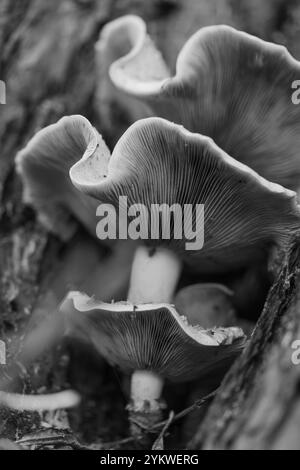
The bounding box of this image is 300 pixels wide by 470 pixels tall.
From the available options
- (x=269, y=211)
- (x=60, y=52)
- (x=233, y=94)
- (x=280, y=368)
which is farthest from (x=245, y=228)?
(x=60, y=52)

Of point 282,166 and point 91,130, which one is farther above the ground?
point 91,130

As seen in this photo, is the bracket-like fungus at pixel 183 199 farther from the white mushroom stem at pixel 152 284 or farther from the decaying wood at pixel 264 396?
the decaying wood at pixel 264 396

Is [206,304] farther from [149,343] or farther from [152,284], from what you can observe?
[149,343]

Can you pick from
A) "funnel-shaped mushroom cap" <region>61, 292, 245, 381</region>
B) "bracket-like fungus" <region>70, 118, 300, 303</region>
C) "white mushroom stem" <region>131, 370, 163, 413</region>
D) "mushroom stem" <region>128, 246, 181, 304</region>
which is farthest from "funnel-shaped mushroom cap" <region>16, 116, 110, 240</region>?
"white mushroom stem" <region>131, 370, 163, 413</region>

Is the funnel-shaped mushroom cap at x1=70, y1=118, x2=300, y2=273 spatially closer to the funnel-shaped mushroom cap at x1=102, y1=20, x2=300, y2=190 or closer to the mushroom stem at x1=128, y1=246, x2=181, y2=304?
the mushroom stem at x1=128, y1=246, x2=181, y2=304

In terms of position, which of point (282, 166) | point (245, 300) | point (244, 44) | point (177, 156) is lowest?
point (245, 300)

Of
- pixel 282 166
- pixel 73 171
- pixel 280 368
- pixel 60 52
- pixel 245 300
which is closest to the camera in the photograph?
pixel 280 368

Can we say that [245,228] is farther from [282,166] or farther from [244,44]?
[244,44]
